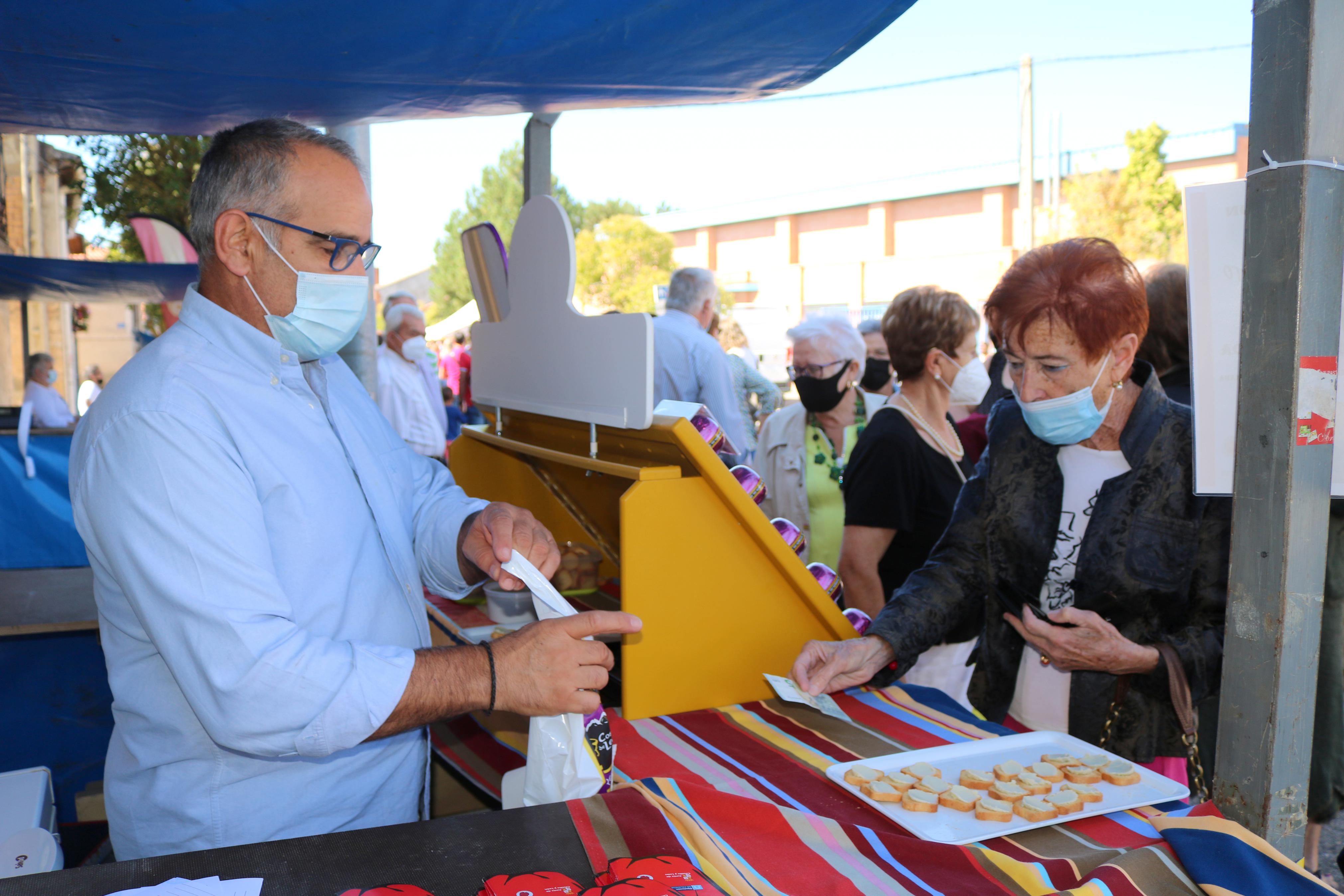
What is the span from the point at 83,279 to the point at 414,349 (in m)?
2.67

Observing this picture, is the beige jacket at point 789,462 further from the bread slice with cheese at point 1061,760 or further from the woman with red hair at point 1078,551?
the bread slice with cheese at point 1061,760

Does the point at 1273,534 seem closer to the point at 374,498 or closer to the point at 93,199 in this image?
the point at 374,498

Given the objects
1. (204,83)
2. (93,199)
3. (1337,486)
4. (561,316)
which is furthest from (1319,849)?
(93,199)

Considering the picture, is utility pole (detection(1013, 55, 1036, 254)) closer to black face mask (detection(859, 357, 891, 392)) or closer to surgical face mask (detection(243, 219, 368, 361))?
black face mask (detection(859, 357, 891, 392))

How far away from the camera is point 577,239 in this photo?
28.5m

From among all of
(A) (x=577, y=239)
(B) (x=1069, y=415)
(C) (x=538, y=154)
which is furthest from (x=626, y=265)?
(B) (x=1069, y=415)

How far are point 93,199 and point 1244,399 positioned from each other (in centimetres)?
1106

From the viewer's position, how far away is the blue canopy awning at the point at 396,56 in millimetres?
1938

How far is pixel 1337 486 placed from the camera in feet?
4.59

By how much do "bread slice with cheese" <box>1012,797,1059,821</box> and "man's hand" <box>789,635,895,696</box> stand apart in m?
0.58

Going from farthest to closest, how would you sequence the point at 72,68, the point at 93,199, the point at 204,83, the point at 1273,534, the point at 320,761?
the point at 93,199 < the point at 204,83 < the point at 72,68 < the point at 320,761 < the point at 1273,534

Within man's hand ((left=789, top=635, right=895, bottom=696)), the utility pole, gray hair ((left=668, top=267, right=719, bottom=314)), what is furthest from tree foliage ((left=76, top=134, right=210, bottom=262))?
the utility pole

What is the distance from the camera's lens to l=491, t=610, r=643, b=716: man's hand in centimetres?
140

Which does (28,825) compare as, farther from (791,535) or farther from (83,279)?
(83,279)
